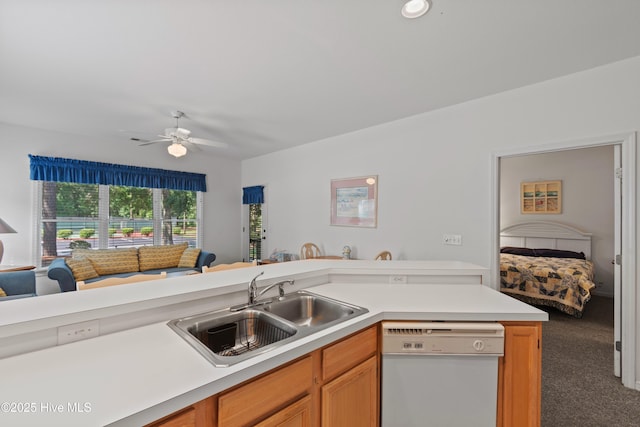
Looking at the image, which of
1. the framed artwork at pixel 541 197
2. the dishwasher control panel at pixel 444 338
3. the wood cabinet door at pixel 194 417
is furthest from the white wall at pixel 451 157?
the framed artwork at pixel 541 197

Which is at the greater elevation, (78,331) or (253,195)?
(253,195)

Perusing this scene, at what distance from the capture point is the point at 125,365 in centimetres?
94

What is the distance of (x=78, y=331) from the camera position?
1.11 metres

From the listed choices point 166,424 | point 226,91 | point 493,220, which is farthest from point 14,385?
point 493,220

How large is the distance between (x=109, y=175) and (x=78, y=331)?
14.4 ft

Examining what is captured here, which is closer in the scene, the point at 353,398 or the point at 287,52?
the point at 353,398

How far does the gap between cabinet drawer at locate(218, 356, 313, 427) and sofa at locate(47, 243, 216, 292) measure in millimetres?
3886

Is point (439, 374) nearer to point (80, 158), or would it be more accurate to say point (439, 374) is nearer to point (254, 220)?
point (254, 220)

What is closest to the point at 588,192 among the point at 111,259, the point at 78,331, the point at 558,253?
the point at 558,253

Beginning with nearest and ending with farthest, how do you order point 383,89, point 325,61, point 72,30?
point 72,30 < point 325,61 < point 383,89

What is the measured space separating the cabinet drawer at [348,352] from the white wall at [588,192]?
13.9 ft

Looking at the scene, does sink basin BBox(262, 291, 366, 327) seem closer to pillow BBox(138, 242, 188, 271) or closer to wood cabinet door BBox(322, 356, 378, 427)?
wood cabinet door BBox(322, 356, 378, 427)

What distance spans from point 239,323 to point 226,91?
2.31m

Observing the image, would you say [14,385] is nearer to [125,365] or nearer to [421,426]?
[125,365]
